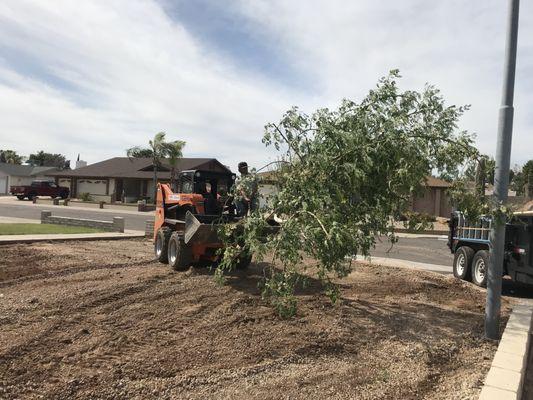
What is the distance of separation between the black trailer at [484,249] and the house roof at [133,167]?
3426cm

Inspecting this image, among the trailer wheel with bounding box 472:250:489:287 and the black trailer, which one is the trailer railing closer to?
the black trailer

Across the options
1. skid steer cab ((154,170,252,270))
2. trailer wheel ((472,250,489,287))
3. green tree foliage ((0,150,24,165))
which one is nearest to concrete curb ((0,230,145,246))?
skid steer cab ((154,170,252,270))

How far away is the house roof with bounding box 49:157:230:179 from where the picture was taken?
159ft

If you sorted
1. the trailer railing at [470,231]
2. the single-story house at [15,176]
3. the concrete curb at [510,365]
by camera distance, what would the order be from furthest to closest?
the single-story house at [15,176] → the trailer railing at [470,231] → the concrete curb at [510,365]

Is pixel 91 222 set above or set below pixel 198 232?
below

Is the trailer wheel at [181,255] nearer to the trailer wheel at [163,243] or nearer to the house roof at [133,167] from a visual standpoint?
the trailer wheel at [163,243]

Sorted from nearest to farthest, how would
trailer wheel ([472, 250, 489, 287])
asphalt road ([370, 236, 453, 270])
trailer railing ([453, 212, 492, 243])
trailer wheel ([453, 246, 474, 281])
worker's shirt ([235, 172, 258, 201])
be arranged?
worker's shirt ([235, 172, 258, 201]) < trailer wheel ([472, 250, 489, 287]) < trailer railing ([453, 212, 492, 243]) < trailer wheel ([453, 246, 474, 281]) < asphalt road ([370, 236, 453, 270])

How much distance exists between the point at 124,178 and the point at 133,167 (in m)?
3.36

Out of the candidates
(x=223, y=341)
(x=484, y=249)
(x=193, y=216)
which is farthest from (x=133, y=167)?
(x=223, y=341)

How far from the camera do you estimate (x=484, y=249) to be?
41.8 feet

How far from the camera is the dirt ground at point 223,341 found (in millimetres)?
4797

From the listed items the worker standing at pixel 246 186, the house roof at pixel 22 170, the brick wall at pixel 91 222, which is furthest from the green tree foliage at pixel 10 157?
the worker standing at pixel 246 186

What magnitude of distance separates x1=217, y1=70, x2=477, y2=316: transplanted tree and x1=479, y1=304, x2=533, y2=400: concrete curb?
6.49 feet

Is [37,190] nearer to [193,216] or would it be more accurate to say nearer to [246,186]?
[193,216]
